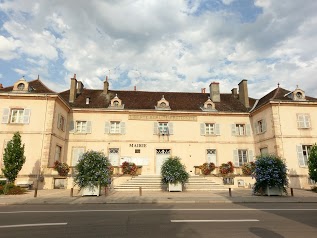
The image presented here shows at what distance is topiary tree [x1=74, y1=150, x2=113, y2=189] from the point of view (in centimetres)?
1372

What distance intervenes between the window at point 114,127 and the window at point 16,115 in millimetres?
6889

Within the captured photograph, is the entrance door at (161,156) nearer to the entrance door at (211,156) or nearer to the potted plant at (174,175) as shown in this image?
the entrance door at (211,156)

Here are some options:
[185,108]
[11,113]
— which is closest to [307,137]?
[185,108]

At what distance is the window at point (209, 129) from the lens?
23.8 m

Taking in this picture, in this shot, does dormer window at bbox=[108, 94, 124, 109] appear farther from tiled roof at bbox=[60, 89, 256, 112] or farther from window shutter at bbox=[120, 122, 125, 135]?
window shutter at bbox=[120, 122, 125, 135]

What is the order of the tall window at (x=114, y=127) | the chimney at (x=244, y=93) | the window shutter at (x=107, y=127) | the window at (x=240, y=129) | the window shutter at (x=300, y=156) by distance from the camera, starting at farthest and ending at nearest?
the chimney at (x=244, y=93) < the window at (x=240, y=129) < the tall window at (x=114, y=127) < the window shutter at (x=107, y=127) < the window shutter at (x=300, y=156)

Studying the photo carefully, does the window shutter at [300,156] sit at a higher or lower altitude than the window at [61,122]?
lower

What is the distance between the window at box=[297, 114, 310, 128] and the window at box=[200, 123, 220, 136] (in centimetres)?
719

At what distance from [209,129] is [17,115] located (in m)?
17.7

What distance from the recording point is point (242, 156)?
23.7m

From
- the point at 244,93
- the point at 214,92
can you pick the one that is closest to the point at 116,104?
the point at 214,92

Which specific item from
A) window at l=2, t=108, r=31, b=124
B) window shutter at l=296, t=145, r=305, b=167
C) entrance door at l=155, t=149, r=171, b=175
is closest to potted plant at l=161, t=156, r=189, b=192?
entrance door at l=155, t=149, r=171, b=175

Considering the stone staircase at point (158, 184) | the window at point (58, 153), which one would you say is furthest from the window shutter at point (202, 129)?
the window at point (58, 153)

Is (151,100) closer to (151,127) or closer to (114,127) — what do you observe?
(151,127)
